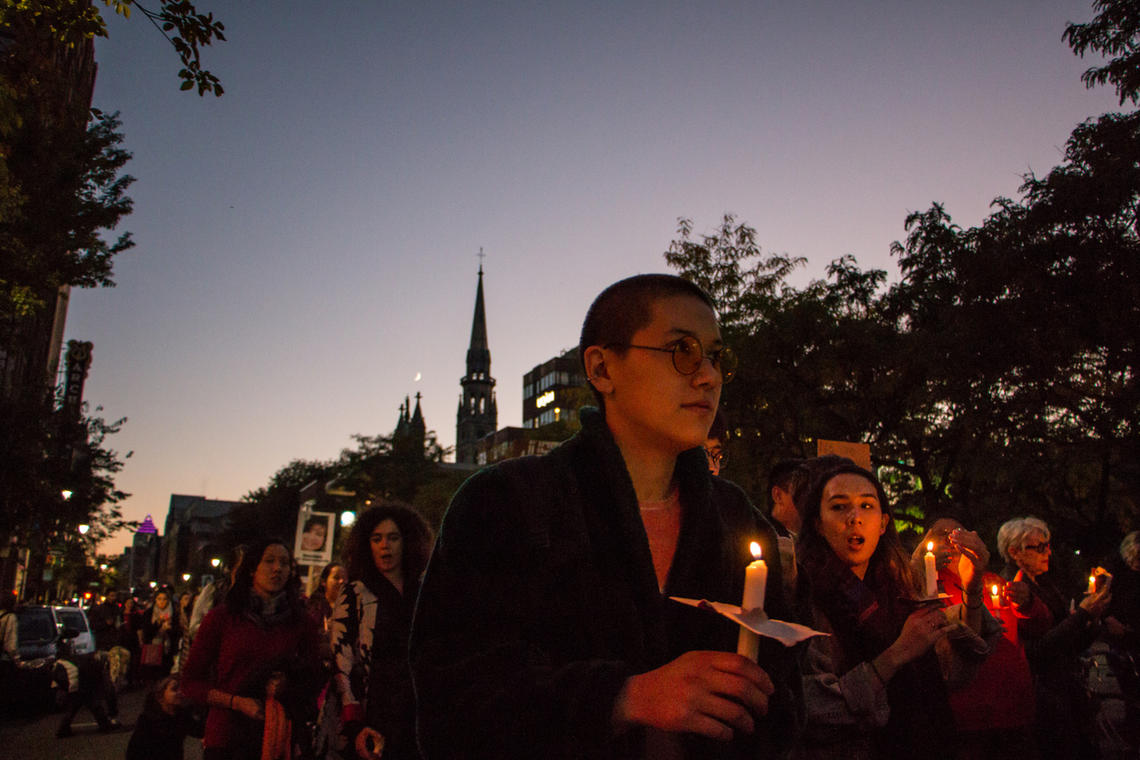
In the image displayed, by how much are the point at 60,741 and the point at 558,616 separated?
12212 millimetres

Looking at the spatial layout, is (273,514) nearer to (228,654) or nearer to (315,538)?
(315,538)

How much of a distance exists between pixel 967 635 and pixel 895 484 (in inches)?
841

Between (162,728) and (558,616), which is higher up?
(558,616)

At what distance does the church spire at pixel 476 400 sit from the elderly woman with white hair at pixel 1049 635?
13530cm

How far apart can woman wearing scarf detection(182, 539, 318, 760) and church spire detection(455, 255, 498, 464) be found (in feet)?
442

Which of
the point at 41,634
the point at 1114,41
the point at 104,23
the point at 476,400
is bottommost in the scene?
the point at 41,634

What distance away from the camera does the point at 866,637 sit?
3492 mm

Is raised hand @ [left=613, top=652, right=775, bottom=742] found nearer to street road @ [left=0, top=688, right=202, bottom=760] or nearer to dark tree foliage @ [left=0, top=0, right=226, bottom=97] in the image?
dark tree foliage @ [left=0, top=0, right=226, bottom=97]

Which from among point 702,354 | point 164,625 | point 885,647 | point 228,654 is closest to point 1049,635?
point 885,647

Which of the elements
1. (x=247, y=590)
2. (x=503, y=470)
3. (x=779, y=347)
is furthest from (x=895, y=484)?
(x=503, y=470)

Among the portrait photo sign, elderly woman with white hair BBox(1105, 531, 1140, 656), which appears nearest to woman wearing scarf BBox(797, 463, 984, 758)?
elderly woman with white hair BBox(1105, 531, 1140, 656)

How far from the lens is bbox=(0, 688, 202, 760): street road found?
10.1m

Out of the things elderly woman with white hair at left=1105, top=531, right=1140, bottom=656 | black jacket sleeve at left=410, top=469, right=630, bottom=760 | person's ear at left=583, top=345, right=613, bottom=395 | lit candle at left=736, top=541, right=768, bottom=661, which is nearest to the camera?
lit candle at left=736, top=541, right=768, bottom=661

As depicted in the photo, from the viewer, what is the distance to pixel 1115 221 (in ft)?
55.8
